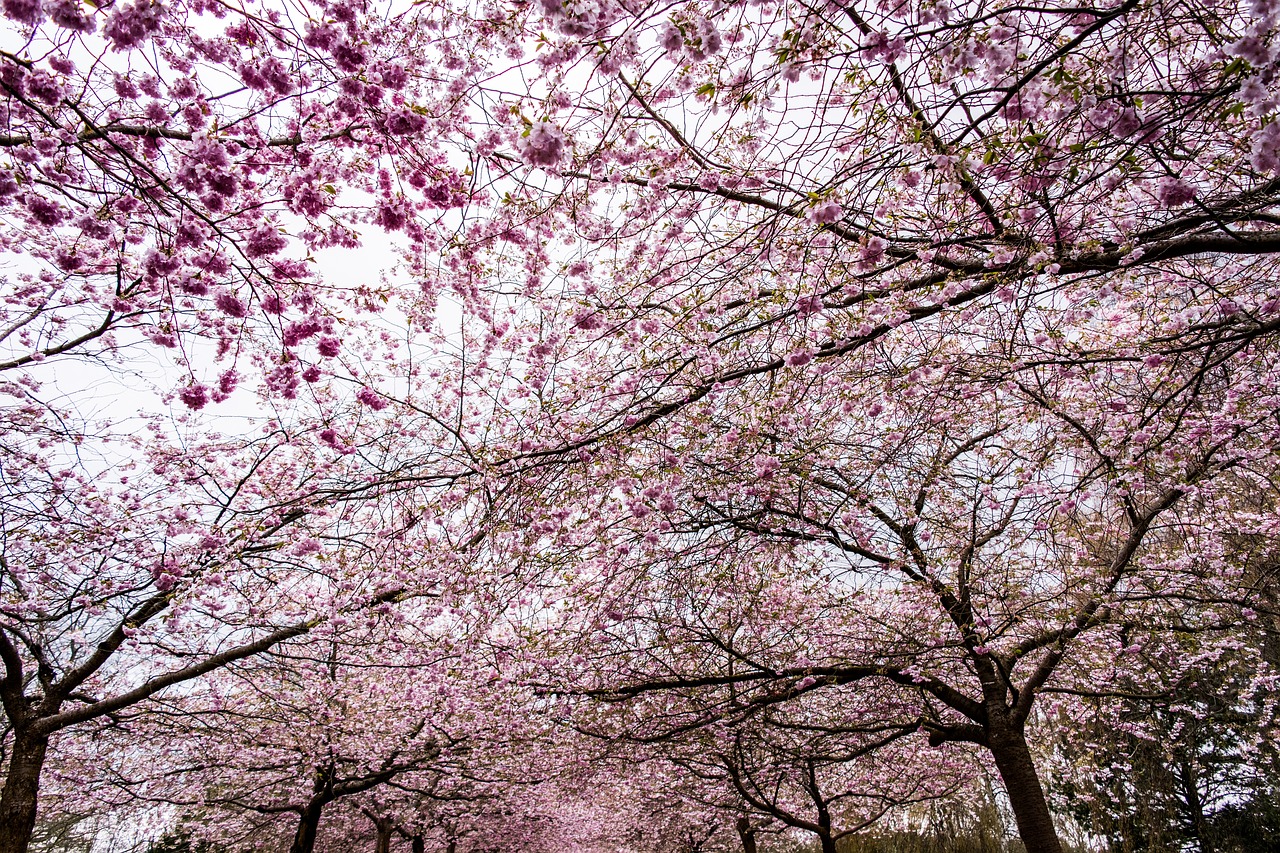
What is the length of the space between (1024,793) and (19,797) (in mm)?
10086

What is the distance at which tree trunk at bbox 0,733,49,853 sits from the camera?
20.6 feet

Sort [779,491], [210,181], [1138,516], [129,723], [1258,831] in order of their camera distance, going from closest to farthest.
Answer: [210,181], [779,491], [1138,516], [129,723], [1258,831]

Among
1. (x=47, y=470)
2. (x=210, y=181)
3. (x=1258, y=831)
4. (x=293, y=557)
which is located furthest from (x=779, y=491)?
(x=1258, y=831)

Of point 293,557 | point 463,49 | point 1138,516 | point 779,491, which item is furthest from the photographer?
point 293,557

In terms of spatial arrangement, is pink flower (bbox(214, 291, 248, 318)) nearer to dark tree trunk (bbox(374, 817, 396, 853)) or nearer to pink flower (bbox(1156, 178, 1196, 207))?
pink flower (bbox(1156, 178, 1196, 207))

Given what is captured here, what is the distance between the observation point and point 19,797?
250 inches

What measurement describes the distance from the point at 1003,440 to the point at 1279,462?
81.0 inches

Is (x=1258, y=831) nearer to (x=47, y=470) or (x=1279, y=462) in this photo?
(x=1279, y=462)

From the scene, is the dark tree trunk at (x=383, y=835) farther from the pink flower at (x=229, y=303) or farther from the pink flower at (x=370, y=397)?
the pink flower at (x=229, y=303)

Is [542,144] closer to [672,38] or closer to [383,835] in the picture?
[672,38]

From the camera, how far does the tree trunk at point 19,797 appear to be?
627 centimetres

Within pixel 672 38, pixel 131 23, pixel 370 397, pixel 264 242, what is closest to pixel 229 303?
pixel 264 242

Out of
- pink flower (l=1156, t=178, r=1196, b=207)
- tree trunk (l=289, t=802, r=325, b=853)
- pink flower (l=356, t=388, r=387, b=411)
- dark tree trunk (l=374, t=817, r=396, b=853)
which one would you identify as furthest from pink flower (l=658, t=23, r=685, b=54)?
dark tree trunk (l=374, t=817, r=396, b=853)

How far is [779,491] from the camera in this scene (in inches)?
196
